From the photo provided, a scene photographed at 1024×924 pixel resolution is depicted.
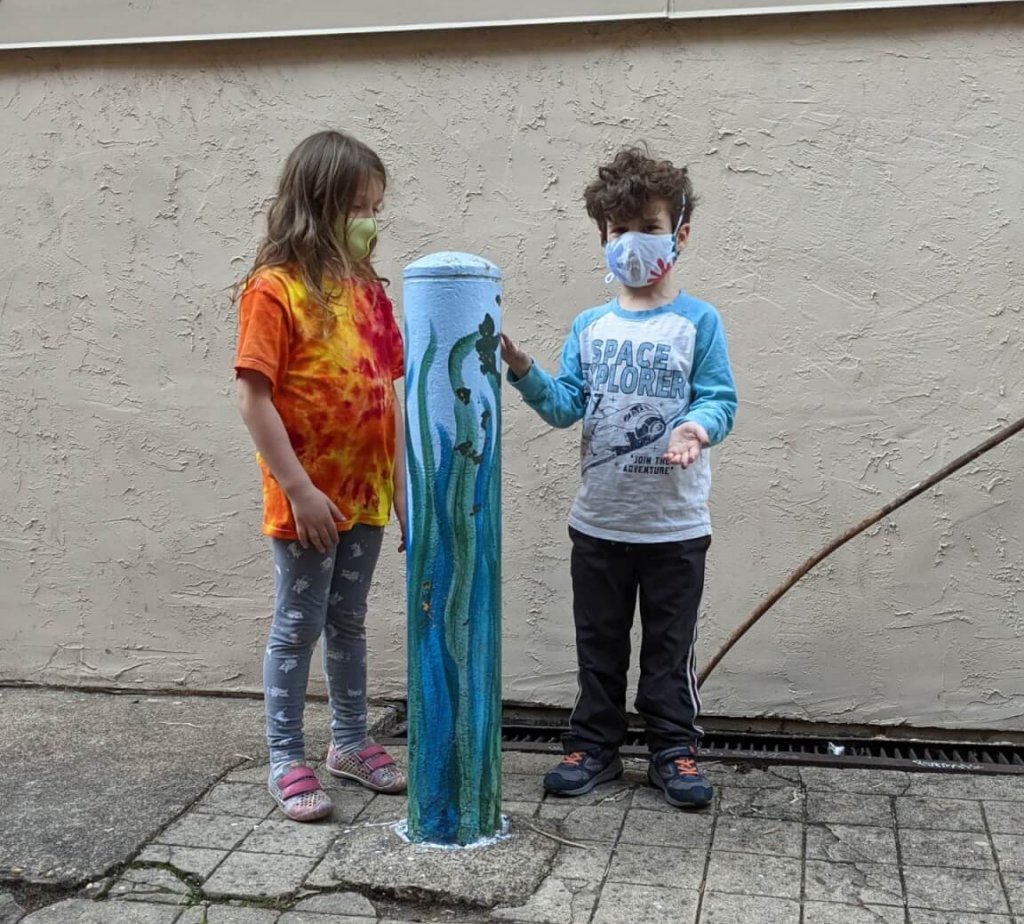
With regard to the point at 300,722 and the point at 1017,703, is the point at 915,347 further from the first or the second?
the point at 300,722

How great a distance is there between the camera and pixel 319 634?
3125 mm

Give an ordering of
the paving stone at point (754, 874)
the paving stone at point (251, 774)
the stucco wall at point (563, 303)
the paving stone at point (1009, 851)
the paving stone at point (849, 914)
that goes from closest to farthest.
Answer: the paving stone at point (849, 914), the paving stone at point (754, 874), the paving stone at point (1009, 851), the paving stone at point (251, 774), the stucco wall at point (563, 303)

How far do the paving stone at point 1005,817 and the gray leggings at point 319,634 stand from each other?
160 cm

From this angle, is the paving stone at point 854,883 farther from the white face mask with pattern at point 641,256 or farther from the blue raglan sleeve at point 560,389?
the white face mask with pattern at point 641,256

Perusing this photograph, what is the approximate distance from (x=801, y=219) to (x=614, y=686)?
147cm

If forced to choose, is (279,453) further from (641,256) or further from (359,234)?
(641,256)

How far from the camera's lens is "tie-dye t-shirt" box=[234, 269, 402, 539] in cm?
287

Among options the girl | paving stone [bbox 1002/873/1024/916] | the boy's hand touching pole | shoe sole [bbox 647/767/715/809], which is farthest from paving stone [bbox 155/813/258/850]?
paving stone [bbox 1002/873/1024/916]

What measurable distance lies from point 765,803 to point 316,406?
1.50m

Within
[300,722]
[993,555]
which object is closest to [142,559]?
[300,722]

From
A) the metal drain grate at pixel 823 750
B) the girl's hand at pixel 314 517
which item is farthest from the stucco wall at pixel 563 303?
the girl's hand at pixel 314 517

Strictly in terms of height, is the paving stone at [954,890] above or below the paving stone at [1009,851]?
above

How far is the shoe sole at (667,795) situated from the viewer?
3076mm

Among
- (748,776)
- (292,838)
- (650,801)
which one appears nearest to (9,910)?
(292,838)
